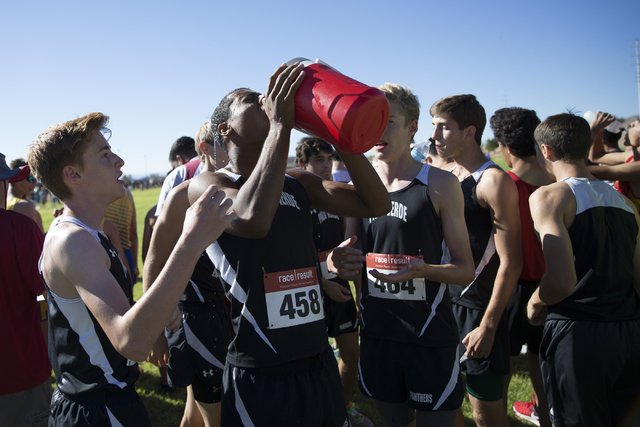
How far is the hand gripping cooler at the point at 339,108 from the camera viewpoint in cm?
155

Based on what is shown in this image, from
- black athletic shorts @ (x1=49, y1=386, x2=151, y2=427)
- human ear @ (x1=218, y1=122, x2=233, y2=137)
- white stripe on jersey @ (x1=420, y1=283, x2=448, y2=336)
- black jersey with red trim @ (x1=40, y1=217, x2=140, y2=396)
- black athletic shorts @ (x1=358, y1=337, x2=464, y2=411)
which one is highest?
human ear @ (x1=218, y1=122, x2=233, y2=137)

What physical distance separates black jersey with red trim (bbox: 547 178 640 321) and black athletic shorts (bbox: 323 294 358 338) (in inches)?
77.7

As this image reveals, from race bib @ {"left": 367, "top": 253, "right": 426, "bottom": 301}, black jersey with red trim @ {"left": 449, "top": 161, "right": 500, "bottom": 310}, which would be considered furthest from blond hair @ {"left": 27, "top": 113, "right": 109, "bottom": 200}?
black jersey with red trim @ {"left": 449, "top": 161, "right": 500, "bottom": 310}

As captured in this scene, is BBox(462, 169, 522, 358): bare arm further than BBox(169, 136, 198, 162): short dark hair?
No

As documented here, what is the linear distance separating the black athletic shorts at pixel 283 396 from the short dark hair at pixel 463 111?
2230 mm

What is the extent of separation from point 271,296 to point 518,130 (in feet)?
8.93

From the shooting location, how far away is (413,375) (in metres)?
2.48

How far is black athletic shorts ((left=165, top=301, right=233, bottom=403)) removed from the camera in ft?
9.48

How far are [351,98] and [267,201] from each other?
1.69 feet

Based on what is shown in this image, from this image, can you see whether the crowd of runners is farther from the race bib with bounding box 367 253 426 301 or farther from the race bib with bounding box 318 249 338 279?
the race bib with bounding box 318 249 338 279

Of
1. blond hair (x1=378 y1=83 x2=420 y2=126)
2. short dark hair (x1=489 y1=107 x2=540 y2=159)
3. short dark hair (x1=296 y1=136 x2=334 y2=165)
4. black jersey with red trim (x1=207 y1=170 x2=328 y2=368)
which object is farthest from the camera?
short dark hair (x1=296 y1=136 x2=334 y2=165)

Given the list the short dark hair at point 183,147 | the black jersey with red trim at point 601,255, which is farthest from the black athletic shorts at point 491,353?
the short dark hair at point 183,147

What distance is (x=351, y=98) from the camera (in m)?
1.54

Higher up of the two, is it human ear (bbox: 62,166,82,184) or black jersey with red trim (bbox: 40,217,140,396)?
human ear (bbox: 62,166,82,184)
